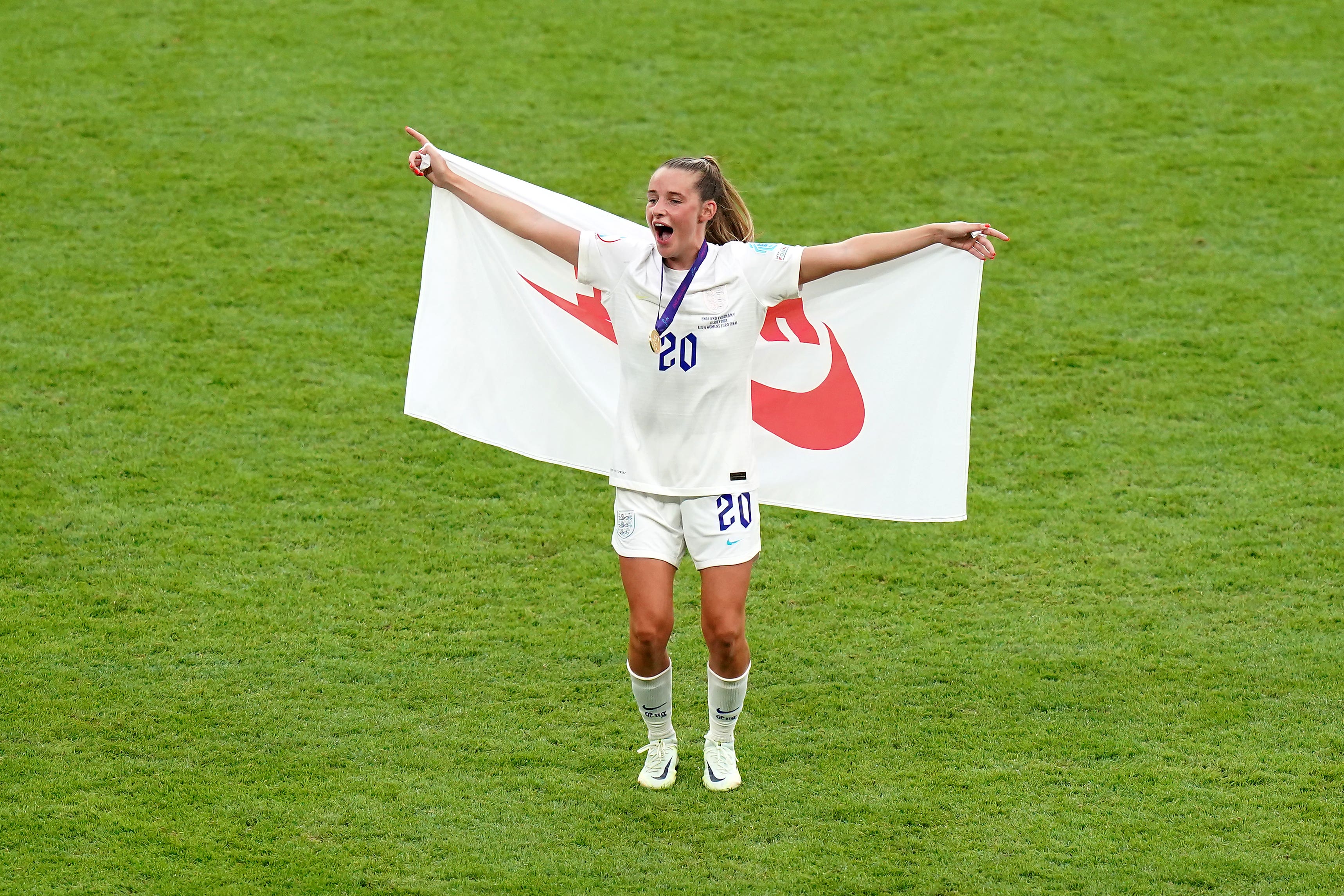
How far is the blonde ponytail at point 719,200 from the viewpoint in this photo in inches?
209

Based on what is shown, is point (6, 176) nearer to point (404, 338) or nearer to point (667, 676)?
point (404, 338)

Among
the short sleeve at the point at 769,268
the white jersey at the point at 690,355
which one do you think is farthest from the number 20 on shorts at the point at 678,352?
the short sleeve at the point at 769,268

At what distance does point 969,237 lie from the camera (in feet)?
17.8

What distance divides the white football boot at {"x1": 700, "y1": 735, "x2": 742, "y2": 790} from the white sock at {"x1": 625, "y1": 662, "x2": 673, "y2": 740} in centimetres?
16

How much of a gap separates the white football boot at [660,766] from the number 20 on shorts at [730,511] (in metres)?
0.91

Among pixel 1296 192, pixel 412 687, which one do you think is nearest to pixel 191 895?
pixel 412 687

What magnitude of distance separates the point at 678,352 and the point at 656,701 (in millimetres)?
1280

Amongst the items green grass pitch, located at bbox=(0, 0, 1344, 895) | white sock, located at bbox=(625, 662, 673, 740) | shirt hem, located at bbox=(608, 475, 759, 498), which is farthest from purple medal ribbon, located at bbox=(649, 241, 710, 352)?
green grass pitch, located at bbox=(0, 0, 1344, 895)

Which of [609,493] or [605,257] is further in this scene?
[609,493]

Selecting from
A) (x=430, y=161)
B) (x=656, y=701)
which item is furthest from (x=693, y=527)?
(x=430, y=161)

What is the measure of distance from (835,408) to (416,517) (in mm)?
2657

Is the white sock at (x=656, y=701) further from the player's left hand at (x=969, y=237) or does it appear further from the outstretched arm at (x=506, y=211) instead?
the player's left hand at (x=969, y=237)

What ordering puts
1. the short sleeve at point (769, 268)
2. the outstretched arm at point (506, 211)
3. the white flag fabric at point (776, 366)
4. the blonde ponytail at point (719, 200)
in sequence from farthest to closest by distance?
the white flag fabric at point (776, 366) < the outstretched arm at point (506, 211) < the short sleeve at point (769, 268) < the blonde ponytail at point (719, 200)

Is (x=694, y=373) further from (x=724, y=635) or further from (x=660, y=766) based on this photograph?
(x=660, y=766)
